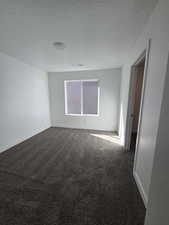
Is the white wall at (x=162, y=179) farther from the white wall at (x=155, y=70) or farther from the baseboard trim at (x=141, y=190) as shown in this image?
the baseboard trim at (x=141, y=190)

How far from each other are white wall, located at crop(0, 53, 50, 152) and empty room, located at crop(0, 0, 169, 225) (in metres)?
0.03

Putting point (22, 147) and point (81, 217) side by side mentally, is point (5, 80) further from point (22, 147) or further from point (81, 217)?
point (81, 217)

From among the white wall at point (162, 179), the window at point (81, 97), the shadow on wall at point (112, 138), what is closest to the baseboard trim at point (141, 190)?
the white wall at point (162, 179)

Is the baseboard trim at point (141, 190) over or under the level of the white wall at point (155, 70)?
under

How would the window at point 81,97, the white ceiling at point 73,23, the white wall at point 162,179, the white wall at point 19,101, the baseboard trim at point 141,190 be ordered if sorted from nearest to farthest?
the white wall at point 162,179
the white ceiling at point 73,23
the baseboard trim at point 141,190
the white wall at point 19,101
the window at point 81,97

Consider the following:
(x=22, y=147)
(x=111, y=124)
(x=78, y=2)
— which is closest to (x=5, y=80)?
(x=22, y=147)

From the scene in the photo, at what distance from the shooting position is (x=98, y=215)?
1.22 m

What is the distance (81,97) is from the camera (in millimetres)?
4379

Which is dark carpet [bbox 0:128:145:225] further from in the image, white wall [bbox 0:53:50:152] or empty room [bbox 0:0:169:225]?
white wall [bbox 0:53:50:152]

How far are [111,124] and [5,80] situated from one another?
3.66m

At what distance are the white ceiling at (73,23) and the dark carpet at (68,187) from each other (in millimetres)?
2397

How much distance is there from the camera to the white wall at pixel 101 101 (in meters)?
3.89

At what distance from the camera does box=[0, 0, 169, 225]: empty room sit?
3.63ft

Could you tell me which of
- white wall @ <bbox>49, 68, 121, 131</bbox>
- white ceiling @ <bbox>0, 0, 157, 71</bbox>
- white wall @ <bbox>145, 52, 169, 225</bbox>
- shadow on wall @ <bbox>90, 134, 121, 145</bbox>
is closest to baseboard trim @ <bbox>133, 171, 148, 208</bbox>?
white wall @ <bbox>145, 52, 169, 225</bbox>
